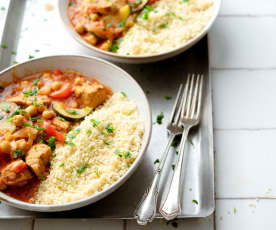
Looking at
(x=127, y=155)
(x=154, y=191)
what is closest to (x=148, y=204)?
(x=154, y=191)

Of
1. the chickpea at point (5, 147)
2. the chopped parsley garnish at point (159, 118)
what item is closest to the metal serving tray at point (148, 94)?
the chopped parsley garnish at point (159, 118)

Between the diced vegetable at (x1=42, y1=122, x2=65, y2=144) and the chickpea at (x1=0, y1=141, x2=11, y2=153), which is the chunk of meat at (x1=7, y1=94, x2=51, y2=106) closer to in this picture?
the diced vegetable at (x1=42, y1=122, x2=65, y2=144)

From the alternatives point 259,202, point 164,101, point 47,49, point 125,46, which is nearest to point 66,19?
point 47,49

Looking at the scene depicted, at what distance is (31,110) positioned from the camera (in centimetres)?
294

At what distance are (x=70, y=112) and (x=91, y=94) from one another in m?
0.21

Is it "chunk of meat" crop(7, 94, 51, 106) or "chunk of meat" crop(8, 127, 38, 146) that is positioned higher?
"chunk of meat" crop(7, 94, 51, 106)

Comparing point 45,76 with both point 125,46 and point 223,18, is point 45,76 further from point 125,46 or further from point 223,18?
point 223,18

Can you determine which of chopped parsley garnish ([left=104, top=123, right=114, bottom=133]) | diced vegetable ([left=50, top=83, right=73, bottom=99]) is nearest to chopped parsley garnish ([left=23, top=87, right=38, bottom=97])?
diced vegetable ([left=50, top=83, right=73, bottom=99])

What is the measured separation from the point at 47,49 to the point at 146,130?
5.05 ft

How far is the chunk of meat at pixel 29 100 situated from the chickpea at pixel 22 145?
406 mm

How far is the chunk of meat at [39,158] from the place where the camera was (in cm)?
262

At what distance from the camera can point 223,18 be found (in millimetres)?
4113

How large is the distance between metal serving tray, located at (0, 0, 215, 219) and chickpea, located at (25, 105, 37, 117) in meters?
0.71

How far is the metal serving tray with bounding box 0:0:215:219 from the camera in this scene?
9.10ft
